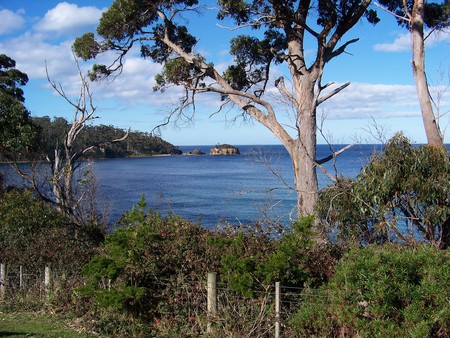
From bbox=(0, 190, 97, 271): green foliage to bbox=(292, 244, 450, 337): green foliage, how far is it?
6.22 metres

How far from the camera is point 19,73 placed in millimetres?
28531

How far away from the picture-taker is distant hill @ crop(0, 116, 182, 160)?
89.6 ft

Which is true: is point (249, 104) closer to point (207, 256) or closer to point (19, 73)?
point (207, 256)

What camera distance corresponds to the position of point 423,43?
13.6 m

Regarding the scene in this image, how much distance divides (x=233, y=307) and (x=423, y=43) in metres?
9.11

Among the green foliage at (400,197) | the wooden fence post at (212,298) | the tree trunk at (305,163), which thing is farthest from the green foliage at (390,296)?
the tree trunk at (305,163)

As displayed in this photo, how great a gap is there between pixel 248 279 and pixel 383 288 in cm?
201

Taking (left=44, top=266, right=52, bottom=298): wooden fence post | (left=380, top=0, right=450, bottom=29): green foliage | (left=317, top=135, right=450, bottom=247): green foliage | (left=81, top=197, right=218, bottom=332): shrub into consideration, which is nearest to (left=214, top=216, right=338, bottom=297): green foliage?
(left=81, top=197, right=218, bottom=332): shrub

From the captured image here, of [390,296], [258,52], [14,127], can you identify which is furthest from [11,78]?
[390,296]

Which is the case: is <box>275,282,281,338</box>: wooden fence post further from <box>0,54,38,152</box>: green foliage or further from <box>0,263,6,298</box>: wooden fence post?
<box>0,54,38,152</box>: green foliage

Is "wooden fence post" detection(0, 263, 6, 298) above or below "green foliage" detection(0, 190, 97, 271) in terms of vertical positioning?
below

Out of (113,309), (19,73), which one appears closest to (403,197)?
(113,309)

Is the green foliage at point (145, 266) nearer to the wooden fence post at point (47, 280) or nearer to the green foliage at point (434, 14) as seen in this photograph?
the wooden fence post at point (47, 280)

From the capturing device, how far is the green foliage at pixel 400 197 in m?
9.90
